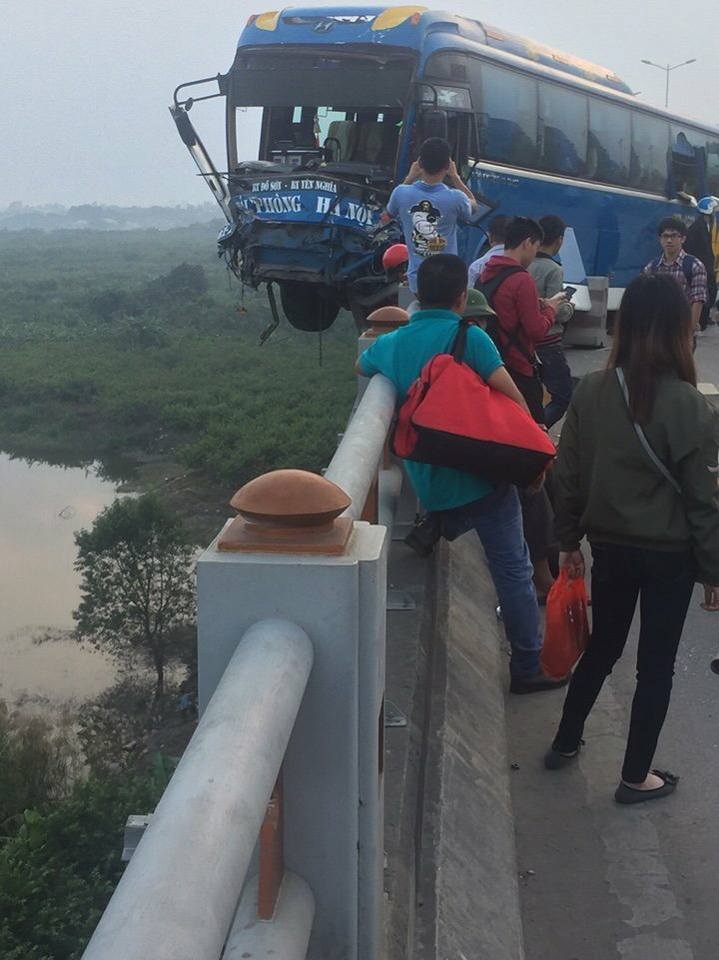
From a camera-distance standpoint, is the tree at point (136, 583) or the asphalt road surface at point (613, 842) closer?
the asphalt road surface at point (613, 842)

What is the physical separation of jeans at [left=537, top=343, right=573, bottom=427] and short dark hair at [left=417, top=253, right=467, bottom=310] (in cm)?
232

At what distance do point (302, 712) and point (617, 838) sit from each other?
2.21 metres

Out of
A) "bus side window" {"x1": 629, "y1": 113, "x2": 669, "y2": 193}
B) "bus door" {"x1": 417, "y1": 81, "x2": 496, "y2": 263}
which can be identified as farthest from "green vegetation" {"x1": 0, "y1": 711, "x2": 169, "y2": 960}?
"bus side window" {"x1": 629, "y1": 113, "x2": 669, "y2": 193}

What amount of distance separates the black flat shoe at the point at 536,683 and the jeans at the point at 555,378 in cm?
215

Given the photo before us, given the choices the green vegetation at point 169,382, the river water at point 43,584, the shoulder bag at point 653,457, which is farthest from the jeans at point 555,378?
the river water at point 43,584

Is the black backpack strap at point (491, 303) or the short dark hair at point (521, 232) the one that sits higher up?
the short dark hair at point (521, 232)

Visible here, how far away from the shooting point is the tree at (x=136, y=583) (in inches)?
639

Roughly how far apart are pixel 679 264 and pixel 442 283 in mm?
5471

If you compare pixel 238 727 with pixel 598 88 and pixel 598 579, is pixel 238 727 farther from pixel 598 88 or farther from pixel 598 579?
pixel 598 88

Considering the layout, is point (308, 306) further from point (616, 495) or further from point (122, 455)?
point (122, 455)

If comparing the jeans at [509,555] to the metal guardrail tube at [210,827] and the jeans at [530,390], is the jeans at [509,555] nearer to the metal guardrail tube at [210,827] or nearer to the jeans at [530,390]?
the jeans at [530,390]

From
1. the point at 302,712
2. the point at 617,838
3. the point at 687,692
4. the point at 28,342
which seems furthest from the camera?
the point at 28,342

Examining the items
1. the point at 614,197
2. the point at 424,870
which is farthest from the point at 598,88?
the point at 424,870

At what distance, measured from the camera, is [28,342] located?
4228cm
